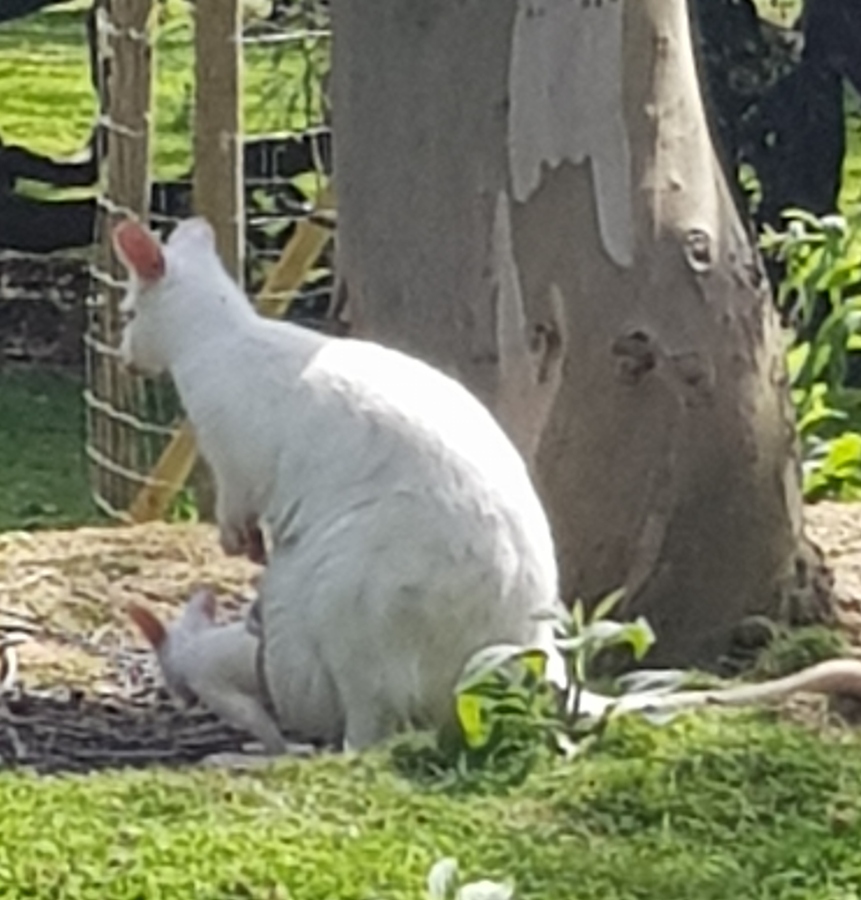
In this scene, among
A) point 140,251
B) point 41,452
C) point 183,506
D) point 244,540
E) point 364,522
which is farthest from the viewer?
point 41,452

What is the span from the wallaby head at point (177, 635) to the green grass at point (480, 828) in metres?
0.64

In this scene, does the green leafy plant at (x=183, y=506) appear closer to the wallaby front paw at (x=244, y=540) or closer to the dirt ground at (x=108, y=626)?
the dirt ground at (x=108, y=626)

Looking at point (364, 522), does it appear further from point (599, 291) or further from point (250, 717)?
point (599, 291)

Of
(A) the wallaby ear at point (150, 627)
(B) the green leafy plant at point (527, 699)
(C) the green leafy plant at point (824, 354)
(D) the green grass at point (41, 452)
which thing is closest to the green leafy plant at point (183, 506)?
(D) the green grass at point (41, 452)

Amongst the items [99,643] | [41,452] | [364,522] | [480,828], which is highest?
[364,522]

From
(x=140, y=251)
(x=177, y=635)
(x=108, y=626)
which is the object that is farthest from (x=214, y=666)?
(x=108, y=626)

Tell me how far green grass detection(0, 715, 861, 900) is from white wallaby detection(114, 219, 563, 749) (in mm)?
235

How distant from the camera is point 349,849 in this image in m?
4.12

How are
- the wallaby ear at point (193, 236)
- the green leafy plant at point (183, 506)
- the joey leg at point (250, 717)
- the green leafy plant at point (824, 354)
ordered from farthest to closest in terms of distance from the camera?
1. the green leafy plant at point (183, 506)
2. the green leafy plant at point (824, 354)
3. the wallaby ear at point (193, 236)
4. the joey leg at point (250, 717)

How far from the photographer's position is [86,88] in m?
17.0

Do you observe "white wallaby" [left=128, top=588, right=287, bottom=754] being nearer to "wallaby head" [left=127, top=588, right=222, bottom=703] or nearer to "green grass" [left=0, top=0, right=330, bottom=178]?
"wallaby head" [left=127, top=588, right=222, bottom=703]

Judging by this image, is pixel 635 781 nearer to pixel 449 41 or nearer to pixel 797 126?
pixel 449 41

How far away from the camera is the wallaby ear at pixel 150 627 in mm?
5254

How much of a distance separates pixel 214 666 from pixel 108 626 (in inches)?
37.5
